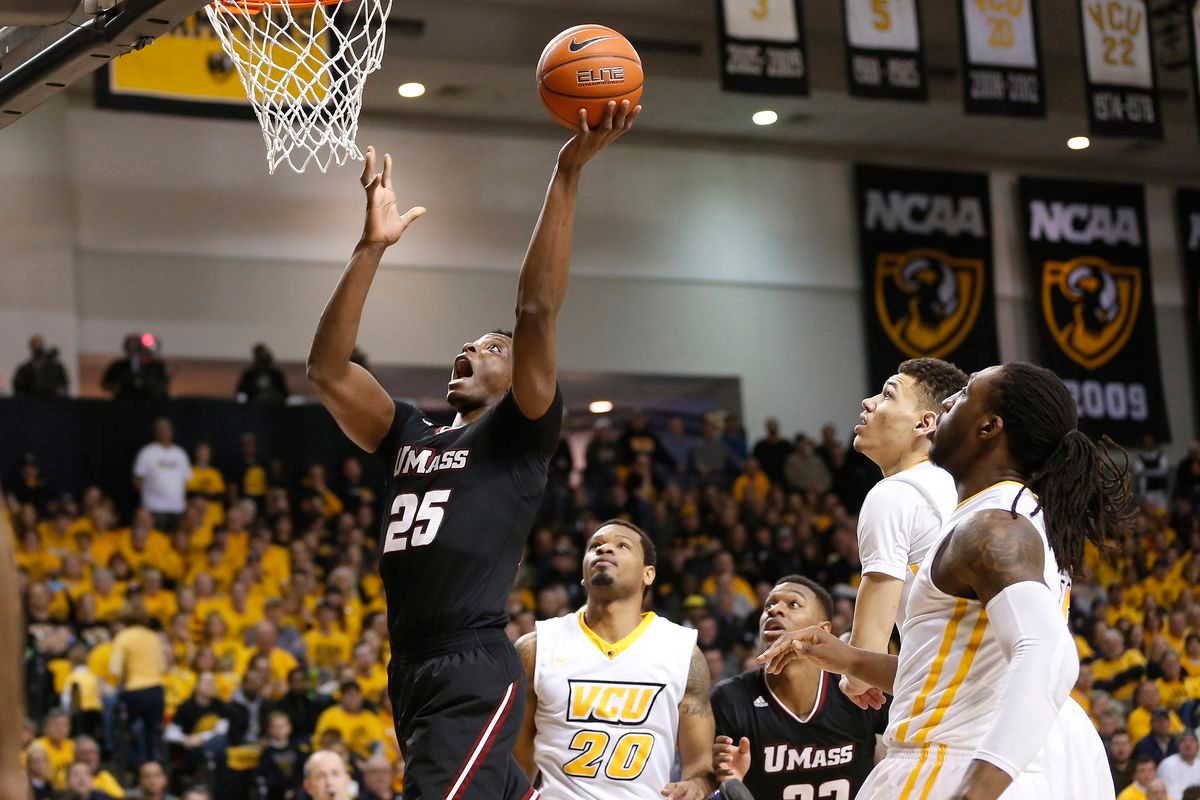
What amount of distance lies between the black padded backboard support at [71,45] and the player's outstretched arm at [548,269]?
4.48ft

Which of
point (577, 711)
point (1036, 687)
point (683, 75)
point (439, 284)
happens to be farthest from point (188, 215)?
point (1036, 687)

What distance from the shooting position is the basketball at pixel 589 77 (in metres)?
4.44

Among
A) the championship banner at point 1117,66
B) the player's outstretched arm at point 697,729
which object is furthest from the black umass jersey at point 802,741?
the championship banner at point 1117,66

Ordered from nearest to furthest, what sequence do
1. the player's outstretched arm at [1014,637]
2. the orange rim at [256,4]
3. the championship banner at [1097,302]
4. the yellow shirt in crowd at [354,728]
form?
the player's outstretched arm at [1014,637] < the orange rim at [256,4] < the yellow shirt in crowd at [354,728] < the championship banner at [1097,302]

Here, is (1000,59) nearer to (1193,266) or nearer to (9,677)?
(1193,266)

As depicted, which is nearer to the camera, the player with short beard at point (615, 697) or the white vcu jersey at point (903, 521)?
the white vcu jersey at point (903, 521)

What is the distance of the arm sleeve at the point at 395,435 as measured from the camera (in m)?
4.72

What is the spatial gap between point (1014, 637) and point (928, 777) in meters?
0.47

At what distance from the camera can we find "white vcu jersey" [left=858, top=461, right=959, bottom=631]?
193 inches

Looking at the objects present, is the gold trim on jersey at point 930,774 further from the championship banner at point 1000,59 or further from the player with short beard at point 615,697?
the championship banner at point 1000,59

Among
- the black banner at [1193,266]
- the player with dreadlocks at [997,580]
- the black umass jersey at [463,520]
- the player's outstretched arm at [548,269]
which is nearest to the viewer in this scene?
the player with dreadlocks at [997,580]

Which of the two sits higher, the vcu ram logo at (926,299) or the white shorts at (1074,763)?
the vcu ram logo at (926,299)

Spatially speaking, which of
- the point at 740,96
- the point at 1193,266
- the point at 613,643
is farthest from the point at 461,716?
the point at 1193,266

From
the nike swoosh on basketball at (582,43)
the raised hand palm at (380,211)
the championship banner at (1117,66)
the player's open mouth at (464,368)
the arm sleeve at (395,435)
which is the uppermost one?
the championship banner at (1117,66)
